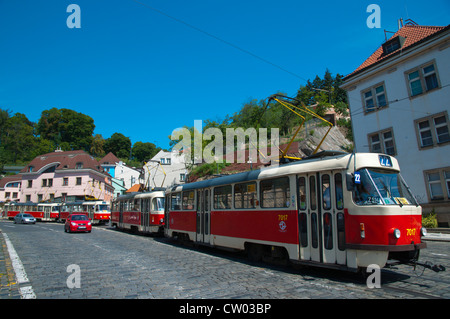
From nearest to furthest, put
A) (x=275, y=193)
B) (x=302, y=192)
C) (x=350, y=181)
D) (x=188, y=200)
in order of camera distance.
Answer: (x=350, y=181) → (x=302, y=192) → (x=275, y=193) → (x=188, y=200)

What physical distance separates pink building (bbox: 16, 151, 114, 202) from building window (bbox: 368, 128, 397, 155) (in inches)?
1922

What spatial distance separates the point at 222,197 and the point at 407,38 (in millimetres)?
20709

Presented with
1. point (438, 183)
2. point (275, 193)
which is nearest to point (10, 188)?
point (275, 193)

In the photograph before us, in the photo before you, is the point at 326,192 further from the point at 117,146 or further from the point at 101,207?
the point at 117,146

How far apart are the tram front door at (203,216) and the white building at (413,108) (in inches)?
608

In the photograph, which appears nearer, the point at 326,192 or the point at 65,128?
the point at 326,192

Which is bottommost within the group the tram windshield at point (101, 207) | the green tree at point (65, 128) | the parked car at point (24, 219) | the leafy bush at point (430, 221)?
the leafy bush at point (430, 221)

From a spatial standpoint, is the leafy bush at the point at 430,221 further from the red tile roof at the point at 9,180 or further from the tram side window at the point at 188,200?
the red tile roof at the point at 9,180

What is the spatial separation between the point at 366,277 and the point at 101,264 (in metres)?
7.51

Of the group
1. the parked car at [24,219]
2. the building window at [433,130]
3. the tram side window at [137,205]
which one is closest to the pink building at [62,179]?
the parked car at [24,219]

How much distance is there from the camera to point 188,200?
46.2 feet

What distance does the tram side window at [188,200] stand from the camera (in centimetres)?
1375

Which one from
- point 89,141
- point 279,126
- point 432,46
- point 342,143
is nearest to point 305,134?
point 342,143

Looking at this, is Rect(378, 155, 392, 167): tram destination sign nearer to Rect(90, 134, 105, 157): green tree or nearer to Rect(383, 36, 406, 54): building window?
Rect(383, 36, 406, 54): building window
